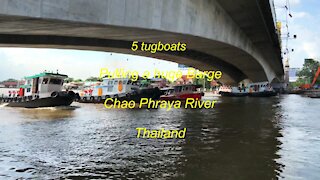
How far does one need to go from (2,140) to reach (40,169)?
6.01 m

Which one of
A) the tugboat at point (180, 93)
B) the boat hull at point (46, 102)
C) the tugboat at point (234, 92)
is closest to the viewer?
the boat hull at point (46, 102)

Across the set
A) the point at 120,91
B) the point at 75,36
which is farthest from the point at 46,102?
the point at 75,36

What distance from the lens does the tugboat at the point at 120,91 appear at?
40.9m

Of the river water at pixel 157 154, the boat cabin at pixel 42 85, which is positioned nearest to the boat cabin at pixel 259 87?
the boat cabin at pixel 42 85

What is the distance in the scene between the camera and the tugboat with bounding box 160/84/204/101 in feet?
145

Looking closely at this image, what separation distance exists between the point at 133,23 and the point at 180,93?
3367 cm

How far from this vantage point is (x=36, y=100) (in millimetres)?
34312

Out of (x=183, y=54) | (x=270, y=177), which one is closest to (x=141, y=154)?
(x=270, y=177)

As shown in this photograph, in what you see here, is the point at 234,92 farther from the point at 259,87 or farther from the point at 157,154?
the point at 157,154

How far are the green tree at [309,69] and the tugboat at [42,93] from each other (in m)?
141

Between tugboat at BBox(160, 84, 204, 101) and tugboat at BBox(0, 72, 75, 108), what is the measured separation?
14.6 m

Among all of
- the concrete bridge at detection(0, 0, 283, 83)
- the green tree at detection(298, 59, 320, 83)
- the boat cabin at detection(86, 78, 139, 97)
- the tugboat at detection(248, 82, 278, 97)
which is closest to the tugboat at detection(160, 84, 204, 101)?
the boat cabin at detection(86, 78, 139, 97)

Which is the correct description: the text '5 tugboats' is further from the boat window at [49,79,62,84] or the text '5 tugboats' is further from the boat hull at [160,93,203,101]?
the boat window at [49,79,62,84]

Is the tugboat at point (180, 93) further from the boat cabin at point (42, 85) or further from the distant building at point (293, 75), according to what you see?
the distant building at point (293, 75)
